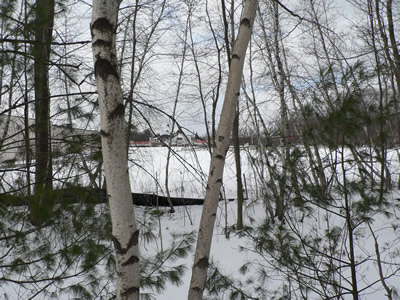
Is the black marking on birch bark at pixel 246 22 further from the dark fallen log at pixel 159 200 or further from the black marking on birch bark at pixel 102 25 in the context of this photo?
the dark fallen log at pixel 159 200

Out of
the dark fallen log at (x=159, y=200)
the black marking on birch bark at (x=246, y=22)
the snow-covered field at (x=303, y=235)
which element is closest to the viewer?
the black marking on birch bark at (x=246, y=22)

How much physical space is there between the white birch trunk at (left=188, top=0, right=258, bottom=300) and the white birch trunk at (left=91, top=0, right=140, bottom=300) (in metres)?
0.50

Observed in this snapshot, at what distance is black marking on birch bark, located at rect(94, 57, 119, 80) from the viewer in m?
1.29

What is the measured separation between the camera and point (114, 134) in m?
1.31

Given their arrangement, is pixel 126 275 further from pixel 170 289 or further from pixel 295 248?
pixel 170 289

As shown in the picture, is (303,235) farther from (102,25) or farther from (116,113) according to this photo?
(102,25)

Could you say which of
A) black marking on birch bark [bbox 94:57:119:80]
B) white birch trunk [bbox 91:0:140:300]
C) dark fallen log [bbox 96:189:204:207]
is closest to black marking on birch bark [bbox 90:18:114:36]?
white birch trunk [bbox 91:0:140:300]

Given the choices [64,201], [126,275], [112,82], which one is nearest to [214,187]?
[126,275]

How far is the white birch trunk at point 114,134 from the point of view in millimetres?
1291

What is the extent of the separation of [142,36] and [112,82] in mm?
6598

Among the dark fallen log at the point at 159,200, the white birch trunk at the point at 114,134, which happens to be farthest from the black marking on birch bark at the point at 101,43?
the dark fallen log at the point at 159,200

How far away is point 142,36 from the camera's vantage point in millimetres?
7359

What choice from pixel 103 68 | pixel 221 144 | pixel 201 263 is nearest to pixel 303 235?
pixel 201 263

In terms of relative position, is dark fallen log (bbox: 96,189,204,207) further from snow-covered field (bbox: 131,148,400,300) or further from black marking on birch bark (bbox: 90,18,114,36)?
black marking on birch bark (bbox: 90,18,114,36)
